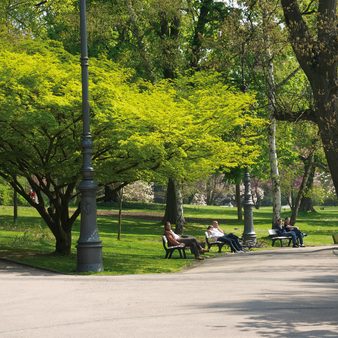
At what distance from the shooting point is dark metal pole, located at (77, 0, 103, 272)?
18.8 metres

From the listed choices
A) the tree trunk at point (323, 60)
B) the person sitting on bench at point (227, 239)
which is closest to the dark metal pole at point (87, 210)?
the tree trunk at point (323, 60)

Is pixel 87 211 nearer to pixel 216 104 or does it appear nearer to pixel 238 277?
pixel 238 277

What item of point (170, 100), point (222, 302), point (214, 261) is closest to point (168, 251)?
point (214, 261)

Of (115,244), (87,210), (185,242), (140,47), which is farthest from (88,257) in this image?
(140,47)

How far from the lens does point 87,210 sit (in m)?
19.2

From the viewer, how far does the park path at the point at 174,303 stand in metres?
9.48

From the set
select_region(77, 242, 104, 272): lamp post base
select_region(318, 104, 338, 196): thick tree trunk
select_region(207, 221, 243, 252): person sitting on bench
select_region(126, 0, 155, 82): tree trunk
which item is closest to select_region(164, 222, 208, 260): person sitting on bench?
select_region(207, 221, 243, 252): person sitting on bench

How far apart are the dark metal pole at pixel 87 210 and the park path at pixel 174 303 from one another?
1.05 metres

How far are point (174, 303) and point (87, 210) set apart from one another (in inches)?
295

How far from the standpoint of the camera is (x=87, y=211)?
19219 millimetres

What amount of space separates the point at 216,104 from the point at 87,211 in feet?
19.3

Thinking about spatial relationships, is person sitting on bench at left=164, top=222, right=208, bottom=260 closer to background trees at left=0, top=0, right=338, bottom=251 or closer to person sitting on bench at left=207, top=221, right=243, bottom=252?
background trees at left=0, top=0, right=338, bottom=251

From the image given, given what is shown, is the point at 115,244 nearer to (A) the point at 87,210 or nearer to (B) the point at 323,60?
(A) the point at 87,210

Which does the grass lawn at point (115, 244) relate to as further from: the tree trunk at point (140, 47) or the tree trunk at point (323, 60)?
the tree trunk at point (140, 47)
